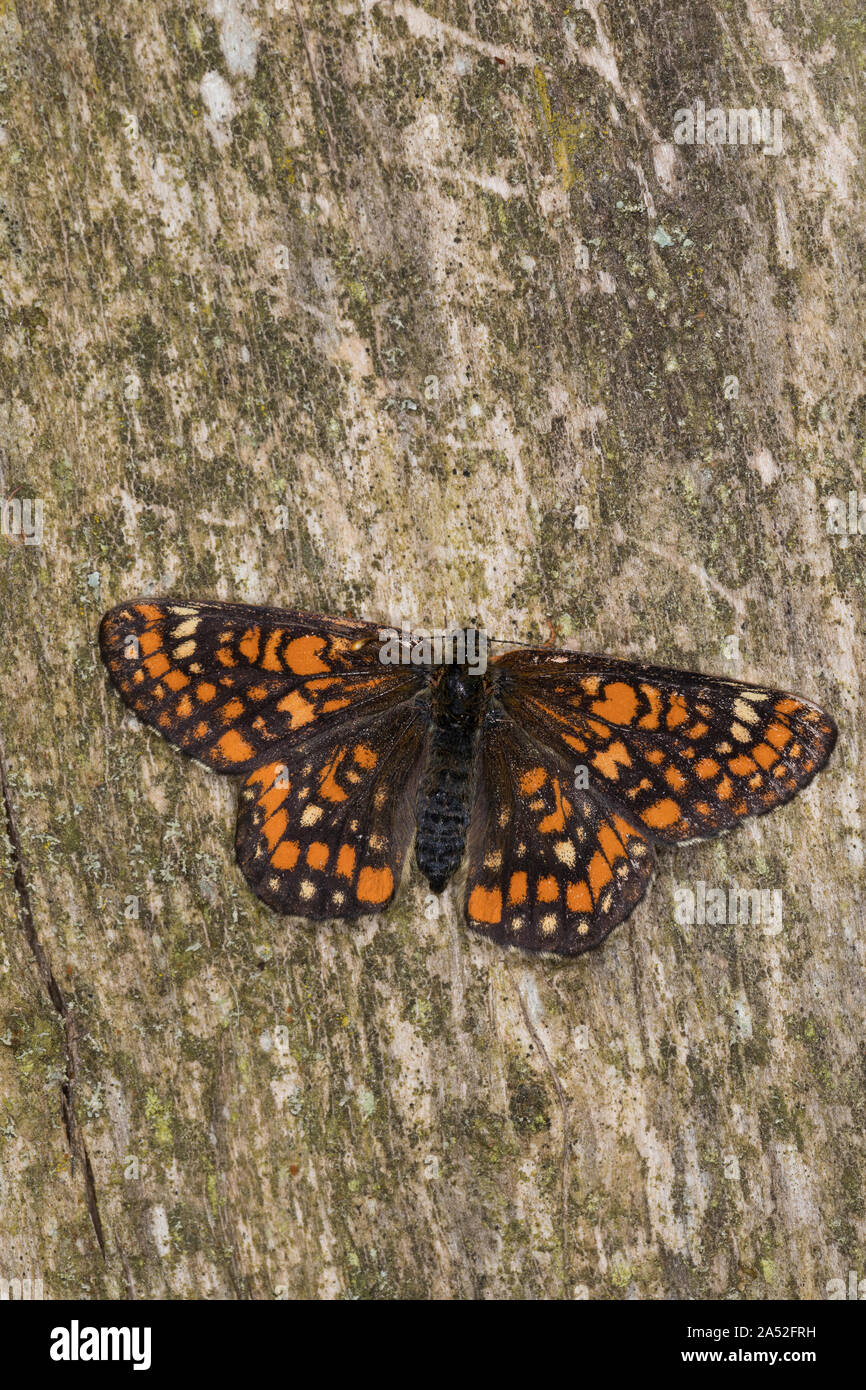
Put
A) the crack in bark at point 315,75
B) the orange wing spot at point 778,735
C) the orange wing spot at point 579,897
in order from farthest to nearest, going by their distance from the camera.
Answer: the crack in bark at point 315,75
the orange wing spot at point 579,897
the orange wing spot at point 778,735

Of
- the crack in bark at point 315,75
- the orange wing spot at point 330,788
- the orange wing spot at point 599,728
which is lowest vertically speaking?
the orange wing spot at point 330,788

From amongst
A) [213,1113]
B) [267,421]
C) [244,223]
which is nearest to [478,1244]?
[213,1113]

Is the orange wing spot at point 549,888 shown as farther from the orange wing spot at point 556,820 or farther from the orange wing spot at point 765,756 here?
the orange wing spot at point 765,756

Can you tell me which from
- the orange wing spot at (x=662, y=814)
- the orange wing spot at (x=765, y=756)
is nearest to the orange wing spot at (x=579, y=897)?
the orange wing spot at (x=662, y=814)

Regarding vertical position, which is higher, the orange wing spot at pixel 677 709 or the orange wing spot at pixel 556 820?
the orange wing spot at pixel 677 709

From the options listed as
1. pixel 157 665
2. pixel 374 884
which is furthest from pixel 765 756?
pixel 157 665

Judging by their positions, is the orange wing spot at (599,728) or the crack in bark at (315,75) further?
the crack in bark at (315,75)

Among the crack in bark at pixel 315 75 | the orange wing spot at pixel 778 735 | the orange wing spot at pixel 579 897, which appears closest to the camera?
the orange wing spot at pixel 778 735

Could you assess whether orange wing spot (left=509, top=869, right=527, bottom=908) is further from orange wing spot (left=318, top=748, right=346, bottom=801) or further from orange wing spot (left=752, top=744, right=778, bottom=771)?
orange wing spot (left=752, top=744, right=778, bottom=771)
